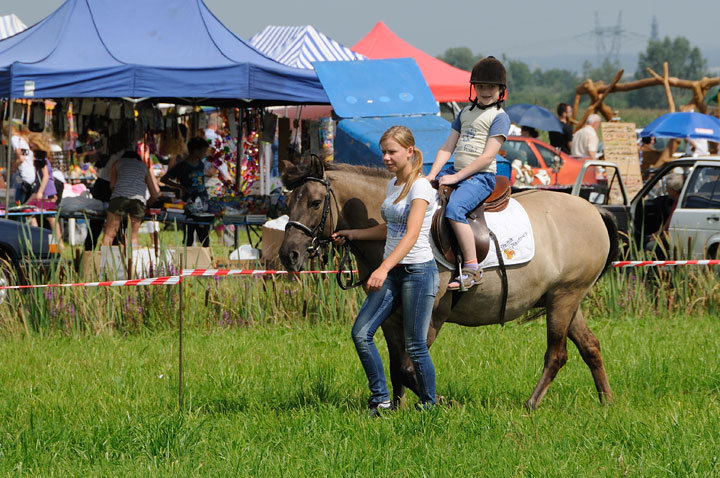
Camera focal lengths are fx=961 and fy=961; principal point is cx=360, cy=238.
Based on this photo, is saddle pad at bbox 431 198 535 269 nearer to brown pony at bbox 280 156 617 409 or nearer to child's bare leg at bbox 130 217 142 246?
brown pony at bbox 280 156 617 409

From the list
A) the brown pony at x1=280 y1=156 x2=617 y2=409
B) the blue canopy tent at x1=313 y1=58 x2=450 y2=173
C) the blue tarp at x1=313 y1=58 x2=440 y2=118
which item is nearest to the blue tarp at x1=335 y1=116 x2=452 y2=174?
the blue canopy tent at x1=313 y1=58 x2=450 y2=173

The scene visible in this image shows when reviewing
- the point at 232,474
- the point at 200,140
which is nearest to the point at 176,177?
the point at 200,140

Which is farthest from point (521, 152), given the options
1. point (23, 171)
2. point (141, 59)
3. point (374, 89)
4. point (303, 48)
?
point (141, 59)

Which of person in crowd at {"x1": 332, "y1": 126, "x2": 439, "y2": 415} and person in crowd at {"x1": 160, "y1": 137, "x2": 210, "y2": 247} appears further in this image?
person in crowd at {"x1": 160, "y1": 137, "x2": 210, "y2": 247}

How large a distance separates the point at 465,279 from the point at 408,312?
1.63 feet

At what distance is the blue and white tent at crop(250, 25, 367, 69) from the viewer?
16469mm

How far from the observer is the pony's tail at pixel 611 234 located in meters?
7.20

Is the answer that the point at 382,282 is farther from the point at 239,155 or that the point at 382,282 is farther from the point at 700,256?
the point at 239,155

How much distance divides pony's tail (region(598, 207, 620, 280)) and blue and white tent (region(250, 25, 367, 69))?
9.56 m

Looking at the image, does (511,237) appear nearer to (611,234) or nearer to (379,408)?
(611,234)

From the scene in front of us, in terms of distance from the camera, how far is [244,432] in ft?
19.0

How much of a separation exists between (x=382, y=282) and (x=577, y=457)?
1446 mm

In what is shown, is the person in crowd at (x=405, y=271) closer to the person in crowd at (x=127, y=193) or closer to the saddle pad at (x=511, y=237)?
the saddle pad at (x=511, y=237)

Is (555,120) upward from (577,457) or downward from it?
upward
